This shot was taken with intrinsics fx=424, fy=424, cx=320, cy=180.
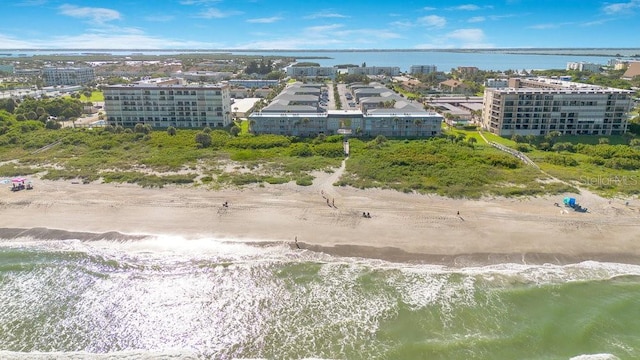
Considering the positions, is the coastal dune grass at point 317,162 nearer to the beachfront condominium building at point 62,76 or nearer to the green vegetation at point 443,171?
the green vegetation at point 443,171

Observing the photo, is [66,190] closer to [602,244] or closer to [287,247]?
[287,247]

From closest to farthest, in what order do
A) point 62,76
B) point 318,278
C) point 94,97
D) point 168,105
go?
point 318,278
point 168,105
point 94,97
point 62,76

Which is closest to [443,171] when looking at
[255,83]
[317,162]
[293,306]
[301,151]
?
[317,162]

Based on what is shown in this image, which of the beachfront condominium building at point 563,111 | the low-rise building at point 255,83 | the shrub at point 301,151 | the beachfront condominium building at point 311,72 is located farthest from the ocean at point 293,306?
A: the beachfront condominium building at point 311,72

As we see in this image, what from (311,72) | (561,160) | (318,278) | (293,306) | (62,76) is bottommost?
(293,306)

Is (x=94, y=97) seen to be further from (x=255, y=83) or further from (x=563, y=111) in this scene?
(x=563, y=111)

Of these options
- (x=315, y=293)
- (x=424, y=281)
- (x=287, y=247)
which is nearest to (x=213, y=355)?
(x=315, y=293)

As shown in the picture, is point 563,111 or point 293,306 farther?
point 563,111
